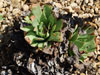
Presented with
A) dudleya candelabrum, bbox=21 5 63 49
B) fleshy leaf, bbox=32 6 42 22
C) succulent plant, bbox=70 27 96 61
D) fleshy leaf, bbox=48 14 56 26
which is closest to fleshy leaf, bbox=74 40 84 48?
succulent plant, bbox=70 27 96 61

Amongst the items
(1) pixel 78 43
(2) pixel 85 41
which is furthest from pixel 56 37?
(2) pixel 85 41

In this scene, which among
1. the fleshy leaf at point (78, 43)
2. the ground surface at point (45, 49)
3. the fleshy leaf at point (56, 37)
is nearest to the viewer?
the fleshy leaf at point (56, 37)

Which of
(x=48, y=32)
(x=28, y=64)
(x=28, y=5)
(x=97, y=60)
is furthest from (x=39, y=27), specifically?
(x=97, y=60)

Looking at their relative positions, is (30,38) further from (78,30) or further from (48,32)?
(78,30)

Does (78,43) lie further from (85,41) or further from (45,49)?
(45,49)

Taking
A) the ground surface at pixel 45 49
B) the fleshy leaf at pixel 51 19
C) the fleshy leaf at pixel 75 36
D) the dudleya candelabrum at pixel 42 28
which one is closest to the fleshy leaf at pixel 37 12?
the dudleya candelabrum at pixel 42 28

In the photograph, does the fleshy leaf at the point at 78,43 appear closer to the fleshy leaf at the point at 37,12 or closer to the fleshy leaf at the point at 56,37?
the fleshy leaf at the point at 56,37
